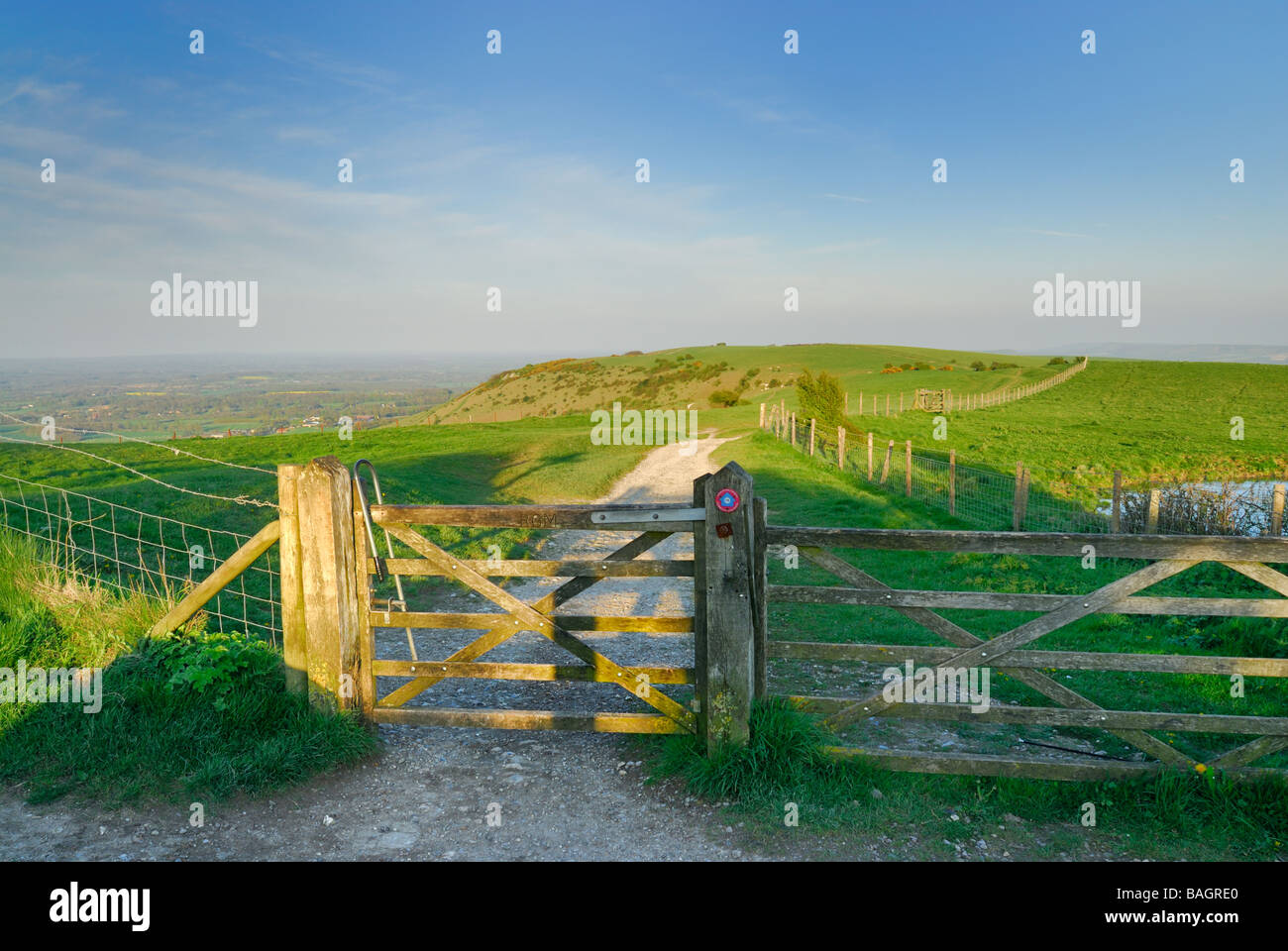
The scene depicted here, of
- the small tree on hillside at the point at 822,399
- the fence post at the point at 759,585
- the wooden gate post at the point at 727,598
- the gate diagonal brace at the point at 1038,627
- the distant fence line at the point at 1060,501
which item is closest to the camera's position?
the gate diagonal brace at the point at 1038,627

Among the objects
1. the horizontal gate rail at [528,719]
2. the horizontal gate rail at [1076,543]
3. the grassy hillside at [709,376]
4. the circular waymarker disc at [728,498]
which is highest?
the grassy hillside at [709,376]

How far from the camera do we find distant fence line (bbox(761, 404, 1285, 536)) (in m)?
14.5

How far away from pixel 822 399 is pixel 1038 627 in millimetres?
31208

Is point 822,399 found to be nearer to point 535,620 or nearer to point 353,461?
point 353,461

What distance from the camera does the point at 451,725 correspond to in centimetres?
578

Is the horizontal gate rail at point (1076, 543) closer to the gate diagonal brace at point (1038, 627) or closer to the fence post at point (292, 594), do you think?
the gate diagonal brace at point (1038, 627)

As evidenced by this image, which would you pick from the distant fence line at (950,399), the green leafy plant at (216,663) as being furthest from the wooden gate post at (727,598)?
the distant fence line at (950,399)

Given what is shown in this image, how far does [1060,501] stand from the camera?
22438 mm

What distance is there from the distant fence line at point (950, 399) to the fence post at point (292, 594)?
172ft

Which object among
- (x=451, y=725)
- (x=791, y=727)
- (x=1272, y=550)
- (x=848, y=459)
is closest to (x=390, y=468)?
(x=848, y=459)

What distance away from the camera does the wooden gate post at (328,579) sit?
18.4ft

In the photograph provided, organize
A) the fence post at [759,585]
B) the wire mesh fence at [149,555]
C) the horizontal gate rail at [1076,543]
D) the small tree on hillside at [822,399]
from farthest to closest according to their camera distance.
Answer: the small tree on hillside at [822,399]
the wire mesh fence at [149,555]
the fence post at [759,585]
the horizontal gate rail at [1076,543]

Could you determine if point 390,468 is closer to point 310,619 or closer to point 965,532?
point 310,619
